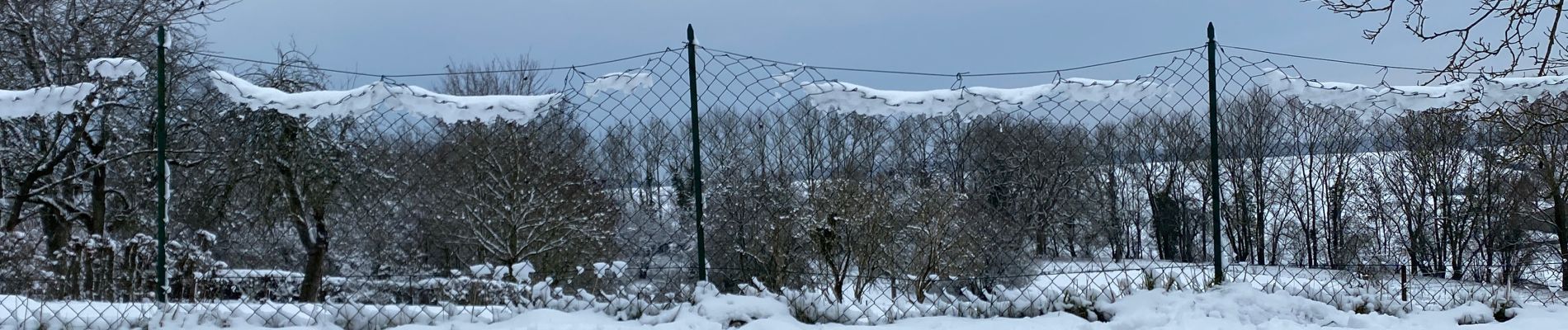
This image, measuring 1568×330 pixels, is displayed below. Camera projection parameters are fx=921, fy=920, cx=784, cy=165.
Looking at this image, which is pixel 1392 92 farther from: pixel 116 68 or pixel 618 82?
pixel 116 68

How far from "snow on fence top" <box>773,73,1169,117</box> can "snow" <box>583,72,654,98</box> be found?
0.55 m

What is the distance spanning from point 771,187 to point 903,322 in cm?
424

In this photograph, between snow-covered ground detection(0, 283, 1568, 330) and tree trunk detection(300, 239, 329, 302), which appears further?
tree trunk detection(300, 239, 329, 302)

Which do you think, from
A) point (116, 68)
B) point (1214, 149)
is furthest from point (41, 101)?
point (1214, 149)

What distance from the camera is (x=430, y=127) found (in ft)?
11.7

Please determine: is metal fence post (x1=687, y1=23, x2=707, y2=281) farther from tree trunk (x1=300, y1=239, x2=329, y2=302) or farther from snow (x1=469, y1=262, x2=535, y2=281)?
tree trunk (x1=300, y1=239, x2=329, y2=302)

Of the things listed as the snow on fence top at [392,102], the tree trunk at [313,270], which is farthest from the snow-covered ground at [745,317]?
the tree trunk at [313,270]

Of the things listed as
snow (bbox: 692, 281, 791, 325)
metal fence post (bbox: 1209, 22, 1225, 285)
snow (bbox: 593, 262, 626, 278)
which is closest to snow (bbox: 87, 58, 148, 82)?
snow (bbox: 593, 262, 626, 278)

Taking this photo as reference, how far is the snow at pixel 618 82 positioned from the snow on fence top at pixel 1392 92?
2.45 m

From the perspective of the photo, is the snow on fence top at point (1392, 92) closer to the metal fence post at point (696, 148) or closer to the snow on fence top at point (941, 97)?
the snow on fence top at point (941, 97)

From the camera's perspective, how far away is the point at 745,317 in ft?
10.8

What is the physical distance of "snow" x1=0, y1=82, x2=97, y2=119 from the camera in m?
3.62

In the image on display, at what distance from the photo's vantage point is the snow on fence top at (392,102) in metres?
3.48

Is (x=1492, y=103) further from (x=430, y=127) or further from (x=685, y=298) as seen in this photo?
(x=430, y=127)
